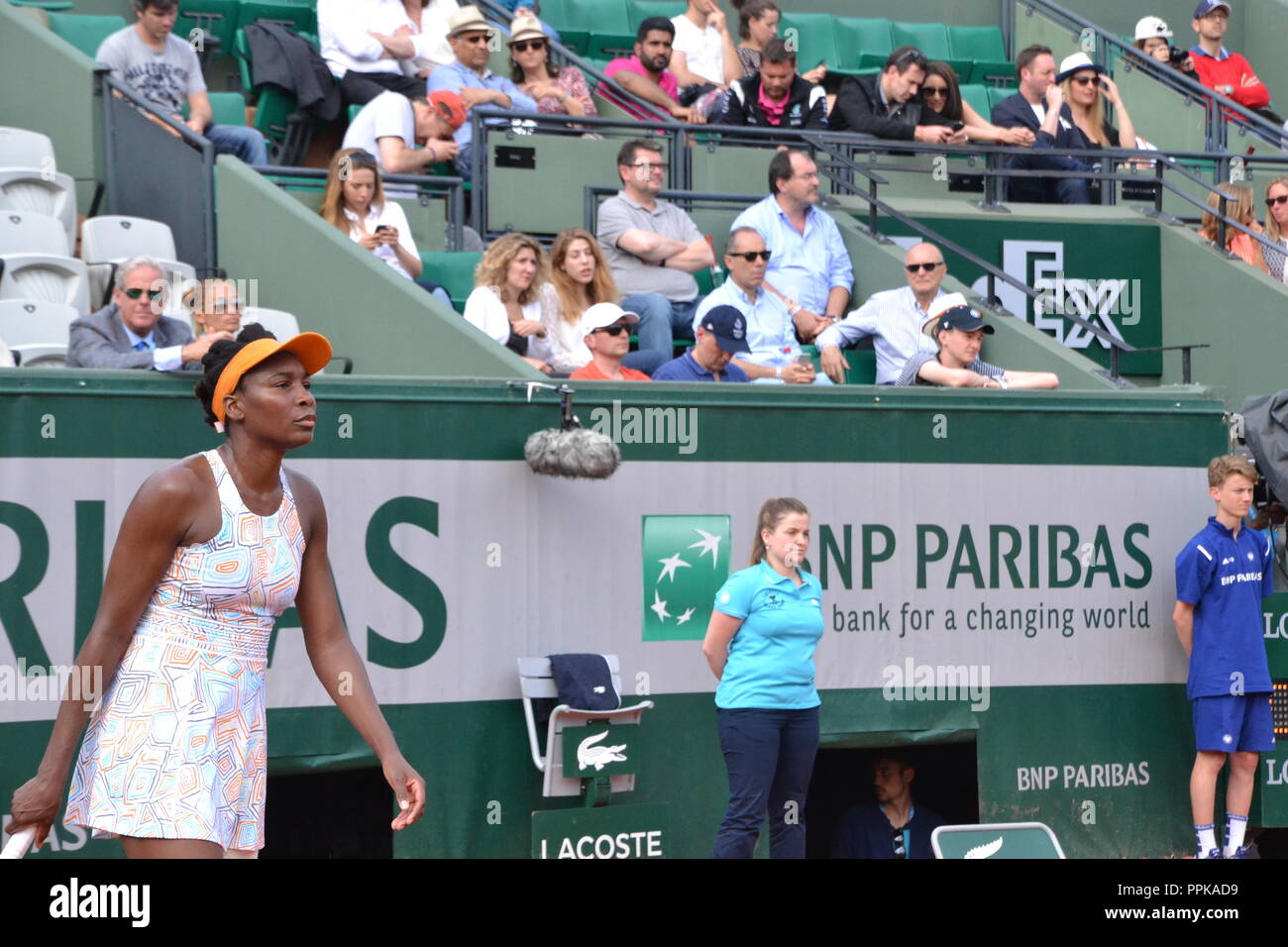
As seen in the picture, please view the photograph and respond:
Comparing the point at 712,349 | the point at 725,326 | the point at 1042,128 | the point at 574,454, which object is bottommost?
the point at 574,454

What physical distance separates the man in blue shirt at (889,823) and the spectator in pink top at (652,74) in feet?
19.6

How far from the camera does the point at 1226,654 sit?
8.50 meters

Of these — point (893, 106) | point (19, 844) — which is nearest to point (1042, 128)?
point (893, 106)

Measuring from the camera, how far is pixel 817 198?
11.5m

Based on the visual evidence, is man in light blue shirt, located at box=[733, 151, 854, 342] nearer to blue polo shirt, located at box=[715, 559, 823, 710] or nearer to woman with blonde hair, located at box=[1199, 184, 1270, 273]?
woman with blonde hair, located at box=[1199, 184, 1270, 273]

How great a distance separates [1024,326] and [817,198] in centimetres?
164

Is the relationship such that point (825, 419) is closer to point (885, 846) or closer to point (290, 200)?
point (885, 846)

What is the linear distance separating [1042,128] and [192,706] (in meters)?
9.88

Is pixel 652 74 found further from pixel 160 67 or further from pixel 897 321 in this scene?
pixel 897 321

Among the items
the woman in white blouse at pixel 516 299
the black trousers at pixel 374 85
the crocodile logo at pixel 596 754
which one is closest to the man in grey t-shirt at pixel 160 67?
the black trousers at pixel 374 85

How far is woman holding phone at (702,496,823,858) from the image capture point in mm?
7238

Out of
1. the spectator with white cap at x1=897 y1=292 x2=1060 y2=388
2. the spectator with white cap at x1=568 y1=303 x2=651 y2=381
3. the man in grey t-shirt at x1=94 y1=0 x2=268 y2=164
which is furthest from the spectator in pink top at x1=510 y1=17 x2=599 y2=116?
the spectator with white cap at x1=568 y1=303 x2=651 y2=381

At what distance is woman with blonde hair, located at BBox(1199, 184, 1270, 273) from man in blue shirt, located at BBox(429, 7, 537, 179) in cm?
451

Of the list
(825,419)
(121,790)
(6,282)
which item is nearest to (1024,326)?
(825,419)
